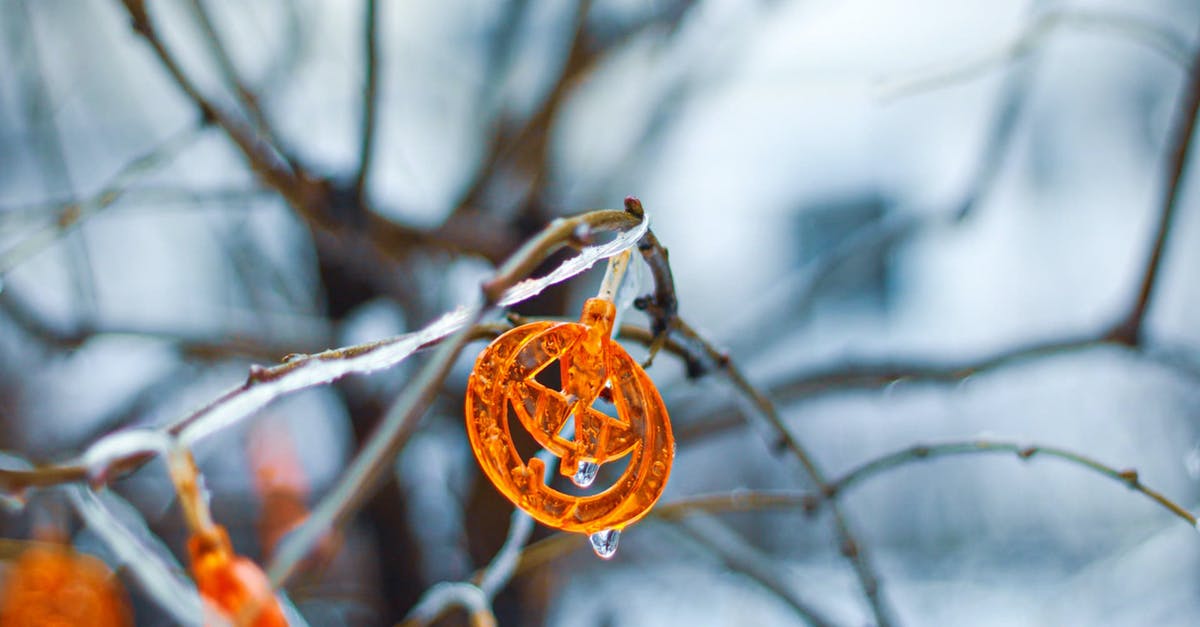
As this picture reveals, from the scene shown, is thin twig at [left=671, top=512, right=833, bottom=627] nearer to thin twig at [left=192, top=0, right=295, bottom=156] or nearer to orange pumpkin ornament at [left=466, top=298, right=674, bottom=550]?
orange pumpkin ornament at [left=466, top=298, right=674, bottom=550]

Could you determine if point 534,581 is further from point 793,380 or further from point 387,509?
point 793,380

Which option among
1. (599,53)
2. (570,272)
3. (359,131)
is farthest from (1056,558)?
(570,272)

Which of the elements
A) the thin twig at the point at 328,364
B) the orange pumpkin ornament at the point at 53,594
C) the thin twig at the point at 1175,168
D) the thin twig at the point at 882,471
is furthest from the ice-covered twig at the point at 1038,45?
the orange pumpkin ornament at the point at 53,594

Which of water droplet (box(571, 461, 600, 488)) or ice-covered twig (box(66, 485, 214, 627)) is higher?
ice-covered twig (box(66, 485, 214, 627))

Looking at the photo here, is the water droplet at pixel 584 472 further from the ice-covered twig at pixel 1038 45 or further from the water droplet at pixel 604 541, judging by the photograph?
the ice-covered twig at pixel 1038 45

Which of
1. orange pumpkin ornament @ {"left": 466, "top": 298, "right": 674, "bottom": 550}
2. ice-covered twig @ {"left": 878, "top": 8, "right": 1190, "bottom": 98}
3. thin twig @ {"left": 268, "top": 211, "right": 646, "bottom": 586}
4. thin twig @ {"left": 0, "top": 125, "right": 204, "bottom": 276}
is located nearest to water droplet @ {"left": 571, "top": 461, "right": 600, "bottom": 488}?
orange pumpkin ornament @ {"left": 466, "top": 298, "right": 674, "bottom": 550}

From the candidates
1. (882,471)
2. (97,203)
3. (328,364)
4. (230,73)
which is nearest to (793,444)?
(882,471)
